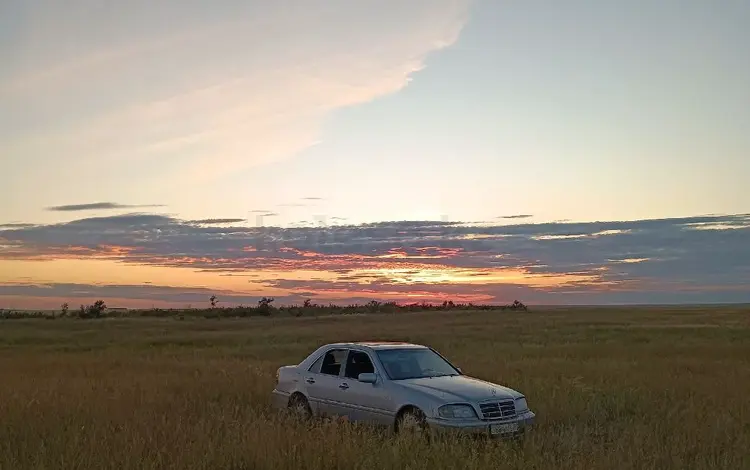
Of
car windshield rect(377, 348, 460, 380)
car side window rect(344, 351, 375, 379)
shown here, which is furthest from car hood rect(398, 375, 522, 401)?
car side window rect(344, 351, 375, 379)

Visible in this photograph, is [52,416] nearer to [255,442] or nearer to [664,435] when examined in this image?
[255,442]

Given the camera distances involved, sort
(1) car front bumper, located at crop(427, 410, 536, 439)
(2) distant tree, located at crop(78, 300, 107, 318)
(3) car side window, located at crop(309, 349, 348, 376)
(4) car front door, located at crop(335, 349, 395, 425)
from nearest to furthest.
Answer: (1) car front bumper, located at crop(427, 410, 536, 439), (4) car front door, located at crop(335, 349, 395, 425), (3) car side window, located at crop(309, 349, 348, 376), (2) distant tree, located at crop(78, 300, 107, 318)

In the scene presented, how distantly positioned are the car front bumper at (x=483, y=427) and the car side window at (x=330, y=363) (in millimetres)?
2513

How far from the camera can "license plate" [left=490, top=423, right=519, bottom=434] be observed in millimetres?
9953

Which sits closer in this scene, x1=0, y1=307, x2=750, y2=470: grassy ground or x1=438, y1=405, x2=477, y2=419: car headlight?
x1=0, y1=307, x2=750, y2=470: grassy ground

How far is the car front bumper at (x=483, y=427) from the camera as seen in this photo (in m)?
9.72

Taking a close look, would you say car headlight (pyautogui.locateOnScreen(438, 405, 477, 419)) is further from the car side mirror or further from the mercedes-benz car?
the car side mirror

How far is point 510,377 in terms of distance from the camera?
17766 mm

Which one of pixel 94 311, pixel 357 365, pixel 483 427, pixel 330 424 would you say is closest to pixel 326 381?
pixel 357 365

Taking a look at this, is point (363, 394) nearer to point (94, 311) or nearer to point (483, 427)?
point (483, 427)

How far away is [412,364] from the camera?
11.5 m

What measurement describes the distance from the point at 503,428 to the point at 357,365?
267cm

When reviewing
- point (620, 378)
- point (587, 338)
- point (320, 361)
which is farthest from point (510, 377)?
point (587, 338)

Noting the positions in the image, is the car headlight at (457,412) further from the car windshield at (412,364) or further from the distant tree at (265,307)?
the distant tree at (265,307)
